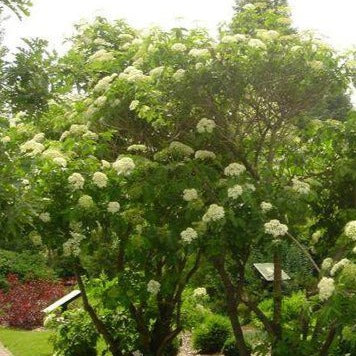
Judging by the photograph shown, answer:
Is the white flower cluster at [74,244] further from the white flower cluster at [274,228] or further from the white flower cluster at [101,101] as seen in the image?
the white flower cluster at [274,228]

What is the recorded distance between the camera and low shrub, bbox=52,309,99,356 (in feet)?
25.6

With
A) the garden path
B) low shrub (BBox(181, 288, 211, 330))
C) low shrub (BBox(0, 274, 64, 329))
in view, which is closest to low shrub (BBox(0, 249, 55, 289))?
low shrub (BBox(0, 274, 64, 329))

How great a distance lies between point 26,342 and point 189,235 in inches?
234

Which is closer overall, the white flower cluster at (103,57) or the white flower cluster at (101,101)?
the white flower cluster at (101,101)

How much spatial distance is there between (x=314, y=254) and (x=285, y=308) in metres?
1.98

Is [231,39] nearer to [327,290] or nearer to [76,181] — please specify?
[76,181]

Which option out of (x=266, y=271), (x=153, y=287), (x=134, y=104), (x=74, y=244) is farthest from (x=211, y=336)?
(x=134, y=104)

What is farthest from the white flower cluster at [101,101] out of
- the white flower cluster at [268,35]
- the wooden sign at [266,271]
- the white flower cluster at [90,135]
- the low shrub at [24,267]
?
the low shrub at [24,267]

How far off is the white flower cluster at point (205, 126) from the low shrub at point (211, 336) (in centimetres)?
438

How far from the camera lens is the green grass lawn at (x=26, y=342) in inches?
361

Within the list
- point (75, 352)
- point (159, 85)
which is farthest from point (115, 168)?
point (75, 352)

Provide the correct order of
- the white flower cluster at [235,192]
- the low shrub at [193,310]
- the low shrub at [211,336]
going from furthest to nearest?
the low shrub at [211,336], the low shrub at [193,310], the white flower cluster at [235,192]

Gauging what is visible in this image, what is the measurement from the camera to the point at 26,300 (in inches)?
494

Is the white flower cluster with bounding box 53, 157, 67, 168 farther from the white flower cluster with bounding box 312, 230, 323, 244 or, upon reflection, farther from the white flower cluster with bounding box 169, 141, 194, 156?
the white flower cluster with bounding box 312, 230, 323, 244
